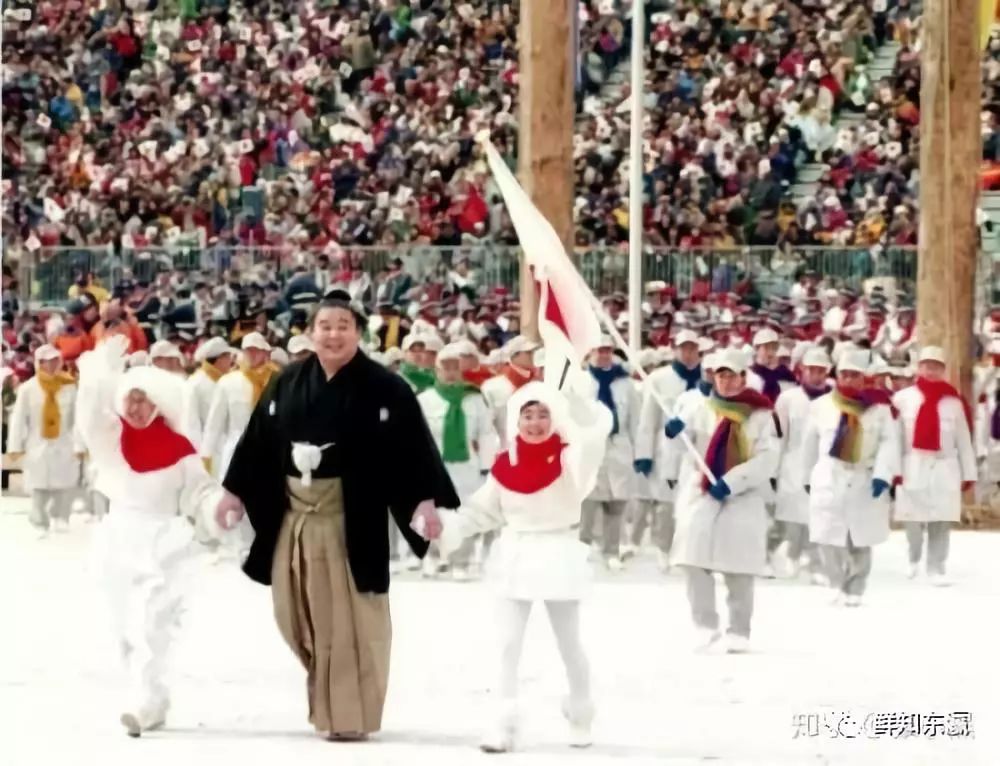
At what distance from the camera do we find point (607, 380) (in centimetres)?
1365

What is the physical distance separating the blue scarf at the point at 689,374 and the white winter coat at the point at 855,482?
1.23 meters

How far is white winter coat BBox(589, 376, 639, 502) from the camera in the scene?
13.7 meters

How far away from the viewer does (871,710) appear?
8.84 metres

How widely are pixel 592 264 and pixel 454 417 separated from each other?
5209 millimetres

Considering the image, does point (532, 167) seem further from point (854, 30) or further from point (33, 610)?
point (854, 30)

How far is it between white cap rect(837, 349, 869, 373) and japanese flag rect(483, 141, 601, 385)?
314 cm

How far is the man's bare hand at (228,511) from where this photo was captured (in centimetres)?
787

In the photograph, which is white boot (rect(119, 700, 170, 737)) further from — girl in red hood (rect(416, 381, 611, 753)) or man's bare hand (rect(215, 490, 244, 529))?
girl in red hood (rect(416, 381, 611, 753))

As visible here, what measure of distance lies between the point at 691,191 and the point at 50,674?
1197 cm

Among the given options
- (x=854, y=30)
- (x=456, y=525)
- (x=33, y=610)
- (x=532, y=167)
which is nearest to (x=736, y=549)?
(x=456, y=525)

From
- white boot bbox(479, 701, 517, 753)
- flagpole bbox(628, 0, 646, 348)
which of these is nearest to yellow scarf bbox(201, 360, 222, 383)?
flagpole bbox(628, 0, 646, 348)

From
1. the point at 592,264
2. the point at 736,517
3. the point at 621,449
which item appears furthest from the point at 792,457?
the point at 592,264

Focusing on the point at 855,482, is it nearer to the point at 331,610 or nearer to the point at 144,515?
the point at 331,610

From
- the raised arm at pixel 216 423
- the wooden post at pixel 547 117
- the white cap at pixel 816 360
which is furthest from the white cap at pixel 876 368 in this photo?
the raised arm at pixel 216 423
